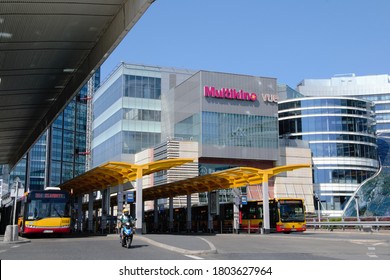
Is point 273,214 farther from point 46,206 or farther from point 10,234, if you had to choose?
point 10,234

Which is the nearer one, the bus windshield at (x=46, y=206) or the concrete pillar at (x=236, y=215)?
the bus windshield at (x=46, y=206)

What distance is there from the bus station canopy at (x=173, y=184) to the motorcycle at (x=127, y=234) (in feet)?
38.6

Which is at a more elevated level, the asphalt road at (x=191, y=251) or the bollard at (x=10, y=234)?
the bollard at (x=10, y=234)

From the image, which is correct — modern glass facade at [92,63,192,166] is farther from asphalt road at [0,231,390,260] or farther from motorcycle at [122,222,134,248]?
motorcycle at [122,222,134,248]

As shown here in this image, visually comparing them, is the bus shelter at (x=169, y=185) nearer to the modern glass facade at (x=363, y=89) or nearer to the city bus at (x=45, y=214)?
the city bus at (x=45, y=214)

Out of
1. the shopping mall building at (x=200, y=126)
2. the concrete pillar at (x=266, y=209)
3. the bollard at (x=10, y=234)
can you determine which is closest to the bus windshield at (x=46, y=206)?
the bollard at (x=10, y=234)

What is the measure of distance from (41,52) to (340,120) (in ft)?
242

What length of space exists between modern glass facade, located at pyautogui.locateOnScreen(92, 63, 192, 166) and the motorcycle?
54.4 meters

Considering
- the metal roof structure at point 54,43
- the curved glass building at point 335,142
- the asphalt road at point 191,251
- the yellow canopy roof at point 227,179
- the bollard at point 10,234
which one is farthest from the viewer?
the curved glass building at point 335,142

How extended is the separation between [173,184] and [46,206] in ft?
43.7

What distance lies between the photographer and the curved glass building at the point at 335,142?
8682cm

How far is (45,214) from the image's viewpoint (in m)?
28.6

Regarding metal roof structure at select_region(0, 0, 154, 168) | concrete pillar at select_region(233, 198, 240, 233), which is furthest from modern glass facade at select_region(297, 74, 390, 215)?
metal roof structure at select_region(0, 0, 154, 168)

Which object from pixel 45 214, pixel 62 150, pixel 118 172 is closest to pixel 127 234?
pixel 45 214
